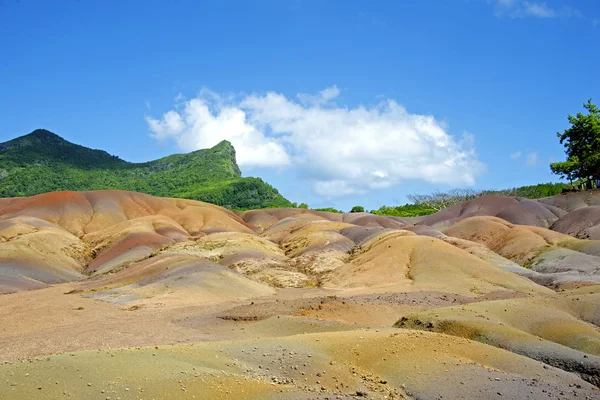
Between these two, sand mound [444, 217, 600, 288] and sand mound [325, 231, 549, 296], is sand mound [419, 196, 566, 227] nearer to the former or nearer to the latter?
sand mound [444, 217, 600, 288]

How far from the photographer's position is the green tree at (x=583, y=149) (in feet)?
276

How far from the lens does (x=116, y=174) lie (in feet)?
526

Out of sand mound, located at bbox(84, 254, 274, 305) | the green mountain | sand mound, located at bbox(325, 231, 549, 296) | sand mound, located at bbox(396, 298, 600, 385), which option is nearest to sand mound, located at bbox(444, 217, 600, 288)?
sand mound, located at bbox(325, 231, 549, 296)

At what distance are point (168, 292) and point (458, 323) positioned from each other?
20.8m

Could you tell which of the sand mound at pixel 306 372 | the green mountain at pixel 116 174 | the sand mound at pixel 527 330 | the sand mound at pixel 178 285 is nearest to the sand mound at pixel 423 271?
the sand mound at pixel 178 285

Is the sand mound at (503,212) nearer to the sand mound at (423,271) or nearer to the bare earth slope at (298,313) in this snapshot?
the bare earth slope at (298,313)

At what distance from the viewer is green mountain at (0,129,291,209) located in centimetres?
13288

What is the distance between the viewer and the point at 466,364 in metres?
15.5

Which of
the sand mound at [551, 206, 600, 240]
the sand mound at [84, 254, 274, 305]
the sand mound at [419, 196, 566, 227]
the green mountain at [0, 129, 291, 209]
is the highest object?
the green mountain at [0, 129, 291, 209]

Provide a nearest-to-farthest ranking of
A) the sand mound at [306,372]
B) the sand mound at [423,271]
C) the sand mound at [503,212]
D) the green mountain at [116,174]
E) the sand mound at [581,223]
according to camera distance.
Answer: the sand mound at [306,372] < the sand mound at [423,271] < the sand mound at [581,223] < the sand mound at [503,212] < the green mountain at [116,174]

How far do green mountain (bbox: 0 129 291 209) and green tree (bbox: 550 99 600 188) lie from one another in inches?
2727

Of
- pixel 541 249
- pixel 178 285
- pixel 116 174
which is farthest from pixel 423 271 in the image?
pixel 116 174

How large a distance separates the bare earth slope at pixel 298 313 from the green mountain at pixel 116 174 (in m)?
61.7

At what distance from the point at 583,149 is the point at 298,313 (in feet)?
248
